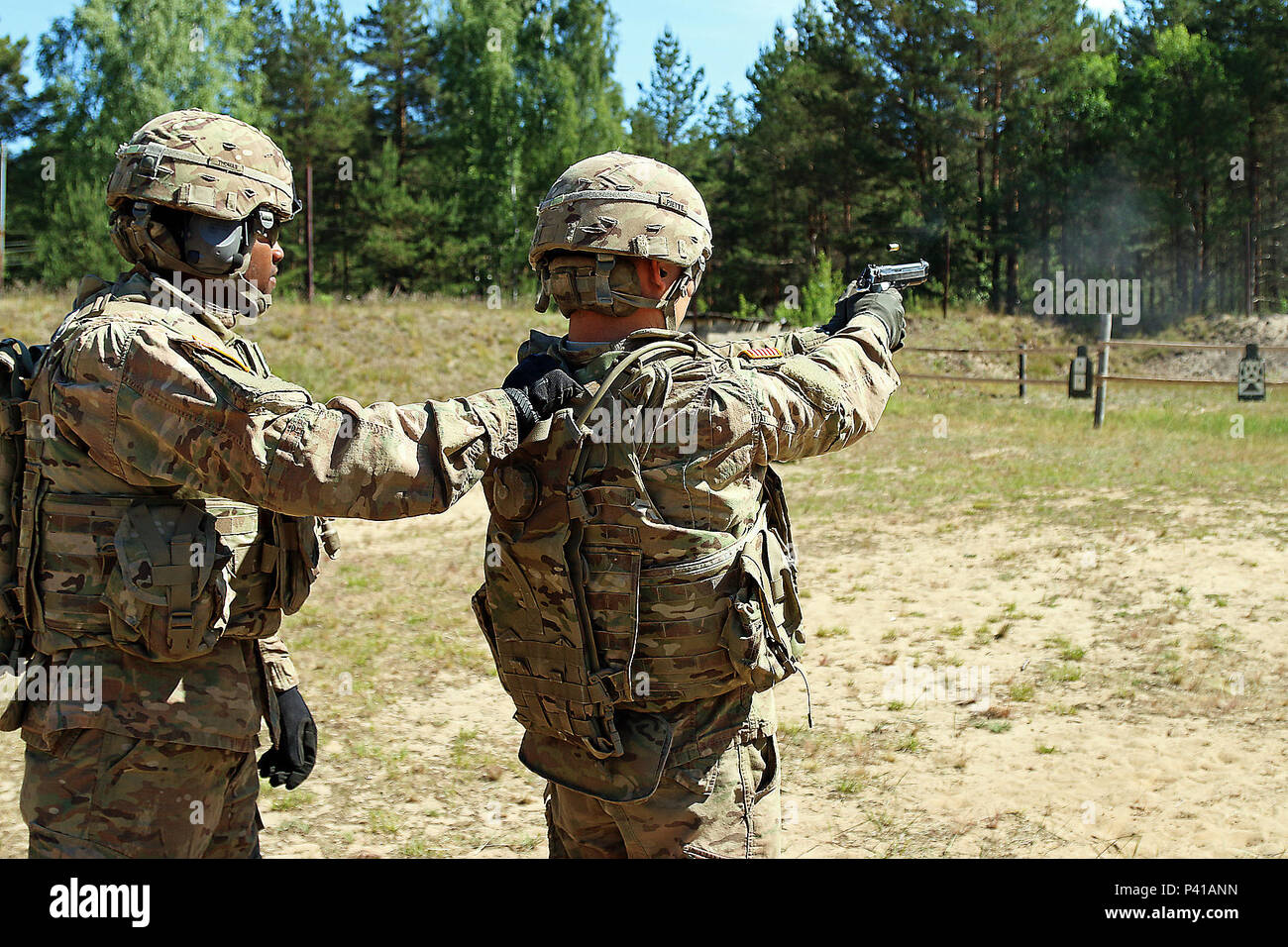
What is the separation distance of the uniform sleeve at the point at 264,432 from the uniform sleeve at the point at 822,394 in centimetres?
60

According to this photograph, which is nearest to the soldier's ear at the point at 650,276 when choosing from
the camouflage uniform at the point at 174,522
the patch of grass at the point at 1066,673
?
the camouflage uniform at the point at 174,522

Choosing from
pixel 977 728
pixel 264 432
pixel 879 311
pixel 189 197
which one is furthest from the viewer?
pixel 977 728

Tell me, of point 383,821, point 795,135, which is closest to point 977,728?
point 383,821

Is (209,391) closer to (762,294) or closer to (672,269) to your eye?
(672,269)

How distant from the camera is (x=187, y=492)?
8.52ft

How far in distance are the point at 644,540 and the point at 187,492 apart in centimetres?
112

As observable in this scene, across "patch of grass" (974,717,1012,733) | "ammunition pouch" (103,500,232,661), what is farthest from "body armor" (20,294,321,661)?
"patch of grass" (974,717,1012,733)

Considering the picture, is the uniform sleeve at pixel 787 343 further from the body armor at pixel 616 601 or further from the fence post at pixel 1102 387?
the fence post at pixel 1102 387

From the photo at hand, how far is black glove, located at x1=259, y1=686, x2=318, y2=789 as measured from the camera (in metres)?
3.07

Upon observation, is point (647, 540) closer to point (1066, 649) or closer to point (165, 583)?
point (165, 583)

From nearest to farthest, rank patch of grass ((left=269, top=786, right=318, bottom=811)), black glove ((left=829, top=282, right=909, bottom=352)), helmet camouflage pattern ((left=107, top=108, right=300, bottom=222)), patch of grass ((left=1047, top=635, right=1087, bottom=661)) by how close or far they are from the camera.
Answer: helmet camouflage pattern ((left=107, top=108, right=300, bottom=222)) < black glove ((left=829, top=282, right=909, bottom=352)) < patch of grass ((left=269, top=786, right=318, bottom=811)) < patch of grass ((left=1047, top=635, right=1087, bottom=661))

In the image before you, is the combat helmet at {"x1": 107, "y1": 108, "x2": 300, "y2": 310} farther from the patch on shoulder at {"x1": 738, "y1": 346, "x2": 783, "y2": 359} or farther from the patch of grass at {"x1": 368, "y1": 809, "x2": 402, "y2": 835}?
the patch of grass at {"x1": 368, "y1": 809, "x2": 402, "y2": 835}

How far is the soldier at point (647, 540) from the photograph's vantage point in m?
2.39

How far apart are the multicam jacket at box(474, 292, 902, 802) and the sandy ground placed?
2112 millimetres
